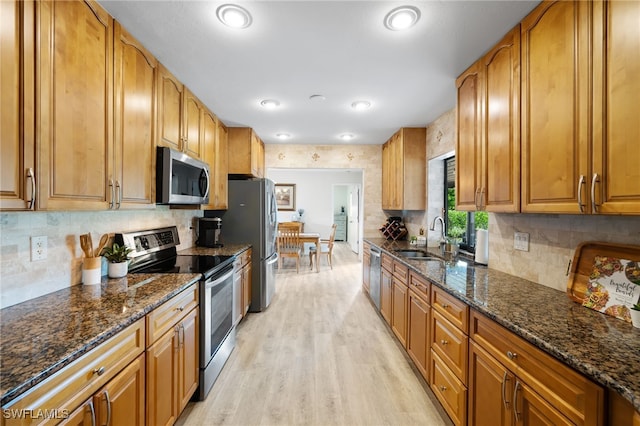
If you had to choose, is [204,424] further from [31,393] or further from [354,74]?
[354,74]

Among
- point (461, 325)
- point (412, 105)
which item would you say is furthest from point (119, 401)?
point (412, 105)

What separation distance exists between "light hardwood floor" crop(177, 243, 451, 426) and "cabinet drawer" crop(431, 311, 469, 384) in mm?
451

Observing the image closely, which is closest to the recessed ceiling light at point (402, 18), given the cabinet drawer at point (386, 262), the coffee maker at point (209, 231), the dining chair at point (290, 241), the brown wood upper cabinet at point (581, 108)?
the brown wood upper cabinet at point (581, 108)

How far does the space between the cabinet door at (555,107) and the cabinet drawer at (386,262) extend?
1.55 metres

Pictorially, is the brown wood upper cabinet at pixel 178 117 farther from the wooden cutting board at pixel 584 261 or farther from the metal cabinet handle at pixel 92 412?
the wooden cutting board at pixel 584 261

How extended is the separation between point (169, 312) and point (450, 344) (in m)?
1.62

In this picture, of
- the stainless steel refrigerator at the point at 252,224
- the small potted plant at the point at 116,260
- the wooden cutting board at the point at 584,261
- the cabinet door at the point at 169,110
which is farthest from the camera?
the stainless steel refrigerator at the point at 252,224

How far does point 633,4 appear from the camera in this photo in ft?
3.31

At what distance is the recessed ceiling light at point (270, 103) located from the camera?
2850 millimetres

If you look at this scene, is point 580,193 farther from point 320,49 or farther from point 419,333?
point 320,49

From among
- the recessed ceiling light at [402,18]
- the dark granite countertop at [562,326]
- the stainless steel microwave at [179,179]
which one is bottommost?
the dark granite countertop at [562,326]

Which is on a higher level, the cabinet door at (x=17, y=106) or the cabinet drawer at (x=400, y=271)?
the cabinet door at (x=17, y=106)

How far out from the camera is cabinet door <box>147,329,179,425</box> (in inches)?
53.3

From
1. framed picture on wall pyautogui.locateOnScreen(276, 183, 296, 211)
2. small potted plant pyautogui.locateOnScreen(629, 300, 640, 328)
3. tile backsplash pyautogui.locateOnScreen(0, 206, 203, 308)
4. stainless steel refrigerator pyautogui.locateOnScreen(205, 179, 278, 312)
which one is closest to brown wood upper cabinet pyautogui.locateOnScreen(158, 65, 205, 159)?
tile backsplash pyautogui.locateOnScreen(0, 206, 203, 308)
